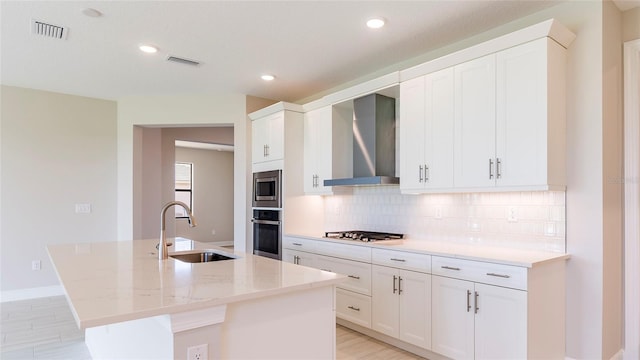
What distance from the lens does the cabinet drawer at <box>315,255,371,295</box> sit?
11.4ft

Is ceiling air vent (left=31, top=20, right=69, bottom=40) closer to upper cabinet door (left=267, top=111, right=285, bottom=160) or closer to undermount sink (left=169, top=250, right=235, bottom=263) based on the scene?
undermount sink (left=169, top=250, right=235, bottom=263)

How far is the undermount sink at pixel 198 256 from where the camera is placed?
112 inches

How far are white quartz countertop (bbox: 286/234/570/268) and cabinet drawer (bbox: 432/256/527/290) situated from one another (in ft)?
0.12

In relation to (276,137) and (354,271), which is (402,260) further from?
(276,137)

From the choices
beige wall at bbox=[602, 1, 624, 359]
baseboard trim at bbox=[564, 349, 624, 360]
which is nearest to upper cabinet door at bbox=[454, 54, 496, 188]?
beige wall at bbox=[602, 1, 624, 359]

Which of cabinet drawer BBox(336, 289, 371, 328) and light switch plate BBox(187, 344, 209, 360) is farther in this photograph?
cabinet drawer BBox(336, 289, 371, 328)

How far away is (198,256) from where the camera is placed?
2912 millimetres

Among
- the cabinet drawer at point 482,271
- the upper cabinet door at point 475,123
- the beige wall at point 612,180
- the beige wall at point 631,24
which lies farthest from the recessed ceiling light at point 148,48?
the beige wall at point 631,24

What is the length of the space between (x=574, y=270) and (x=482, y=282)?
67cm

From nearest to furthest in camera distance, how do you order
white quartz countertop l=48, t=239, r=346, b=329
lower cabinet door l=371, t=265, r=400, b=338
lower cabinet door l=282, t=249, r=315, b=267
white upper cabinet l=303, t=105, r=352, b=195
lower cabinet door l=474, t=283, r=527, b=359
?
1. white quartz countertop l=48, t=239, r=346, b=329
2. lower cabinet door l=474, t=283, r=527, b=359
3. lower cabinet door l=371, t=265, r=400, b=338
4. lower cabinet door l=282, t=249, r=315, b=267
5. white upper cabinet l=303, t=105, r=352, b=195

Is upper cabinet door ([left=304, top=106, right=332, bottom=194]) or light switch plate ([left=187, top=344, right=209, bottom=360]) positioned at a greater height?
upper cabinet door ([left=304, top=106, right=332, bottom=194])

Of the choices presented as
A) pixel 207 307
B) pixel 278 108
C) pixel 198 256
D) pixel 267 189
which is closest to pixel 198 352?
pixel 207 307

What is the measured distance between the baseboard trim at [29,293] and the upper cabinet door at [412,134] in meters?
4.53

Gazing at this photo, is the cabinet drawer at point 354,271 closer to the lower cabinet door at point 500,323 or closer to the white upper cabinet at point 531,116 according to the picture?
the lower cabinet door at point 500,323
